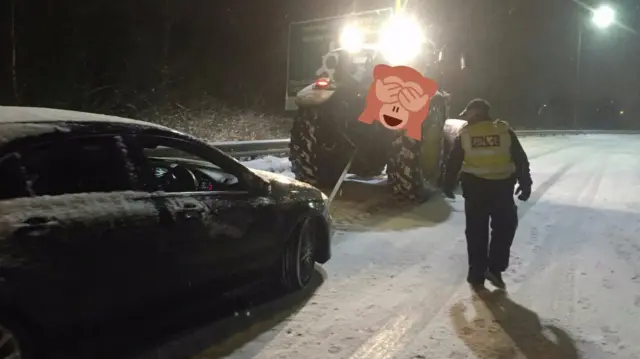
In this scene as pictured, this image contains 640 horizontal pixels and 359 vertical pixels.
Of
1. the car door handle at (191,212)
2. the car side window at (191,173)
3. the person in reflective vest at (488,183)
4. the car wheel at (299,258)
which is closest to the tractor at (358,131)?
the person in reflective vest at (488,183)

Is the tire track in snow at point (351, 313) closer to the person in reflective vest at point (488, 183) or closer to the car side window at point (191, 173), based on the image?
the person in reflective vest at point (488, 183)

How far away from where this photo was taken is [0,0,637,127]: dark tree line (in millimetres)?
18531

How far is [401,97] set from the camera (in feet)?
24.0

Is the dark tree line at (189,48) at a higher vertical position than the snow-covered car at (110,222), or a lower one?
higher

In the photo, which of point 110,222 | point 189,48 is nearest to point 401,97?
point 110,222

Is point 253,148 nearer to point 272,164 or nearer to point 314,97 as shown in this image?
point 272,164

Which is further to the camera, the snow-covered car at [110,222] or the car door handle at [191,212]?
the car door handle at [191,212]

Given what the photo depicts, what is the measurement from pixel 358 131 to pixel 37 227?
695 centimetres

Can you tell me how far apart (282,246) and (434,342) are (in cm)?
145

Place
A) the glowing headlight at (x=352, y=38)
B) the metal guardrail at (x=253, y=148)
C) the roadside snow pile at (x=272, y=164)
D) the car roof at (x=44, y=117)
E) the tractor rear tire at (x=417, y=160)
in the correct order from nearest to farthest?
1. the car roof at (x=44, y=117)
2. the tractor rear tire at (x=417, y=160)
3. the glowing headlight at (x=352, y=38)
4. the roadside snow pile at (x=272, y=164)
5. the metal guardrail at (x=253, y=148)

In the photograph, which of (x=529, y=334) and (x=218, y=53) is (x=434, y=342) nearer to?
(x=529, y=334)

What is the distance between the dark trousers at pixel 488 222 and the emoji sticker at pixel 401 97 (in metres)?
2.01

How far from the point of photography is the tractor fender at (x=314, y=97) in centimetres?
914

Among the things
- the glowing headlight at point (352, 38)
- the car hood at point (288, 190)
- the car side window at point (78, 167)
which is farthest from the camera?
the glowing headlight at point (352, 38)
